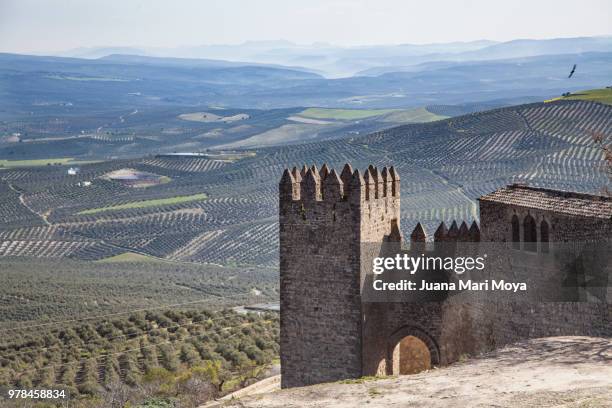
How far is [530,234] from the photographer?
1891cm

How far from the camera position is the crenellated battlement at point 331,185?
66.0 ft

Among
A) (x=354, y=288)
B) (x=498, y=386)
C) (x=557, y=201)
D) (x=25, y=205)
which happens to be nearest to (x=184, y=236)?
(x=25, y=205)

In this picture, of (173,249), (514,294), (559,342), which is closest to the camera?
(559,342)

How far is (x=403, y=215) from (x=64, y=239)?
29.2 metres

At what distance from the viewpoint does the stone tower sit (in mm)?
20203

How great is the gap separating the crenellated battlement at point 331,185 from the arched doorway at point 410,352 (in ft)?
9.12

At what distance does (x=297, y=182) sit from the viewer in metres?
20.6

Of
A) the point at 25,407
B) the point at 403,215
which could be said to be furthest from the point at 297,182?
the point at 403,215

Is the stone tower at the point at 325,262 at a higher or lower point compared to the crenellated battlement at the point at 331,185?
lower

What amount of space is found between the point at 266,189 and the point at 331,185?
7343 cm

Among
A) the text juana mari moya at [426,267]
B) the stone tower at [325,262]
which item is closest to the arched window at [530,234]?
the text juana mari moya at [426,267]

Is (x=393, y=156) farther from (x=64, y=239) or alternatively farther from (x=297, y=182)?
(x=297, y=182)

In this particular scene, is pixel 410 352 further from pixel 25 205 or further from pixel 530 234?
pixel 25 205

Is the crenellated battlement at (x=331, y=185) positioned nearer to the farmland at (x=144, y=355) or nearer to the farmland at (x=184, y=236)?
the farmland at (x=144, y=355)
